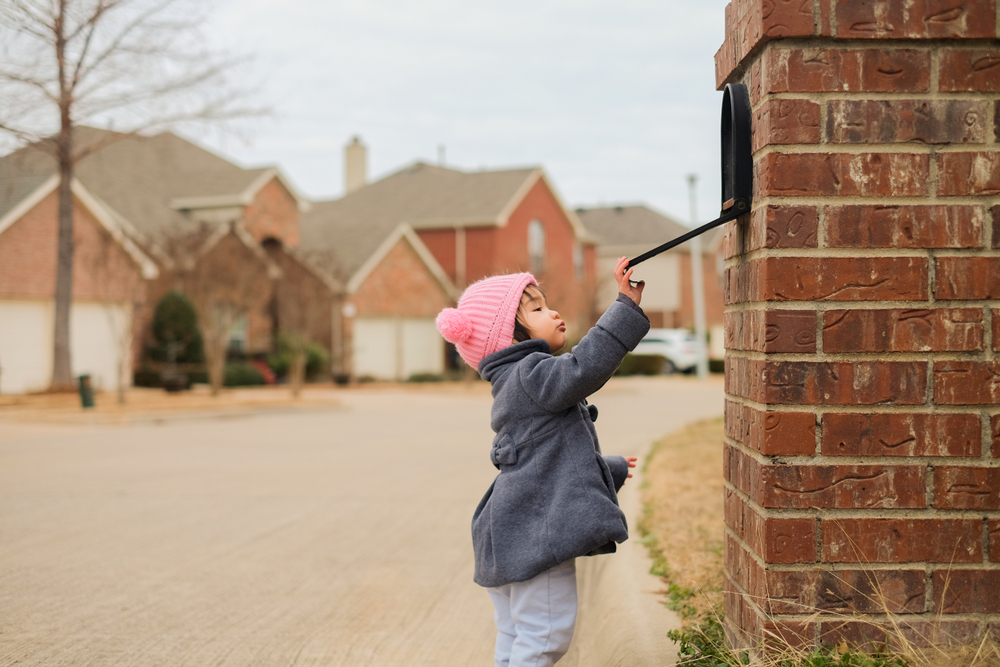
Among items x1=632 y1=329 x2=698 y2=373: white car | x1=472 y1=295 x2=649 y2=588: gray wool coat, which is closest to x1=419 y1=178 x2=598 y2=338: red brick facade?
x1=632 y1=329 x2=698 y2=373: white car

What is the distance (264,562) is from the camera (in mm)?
5621

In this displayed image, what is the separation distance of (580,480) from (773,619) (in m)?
0.64

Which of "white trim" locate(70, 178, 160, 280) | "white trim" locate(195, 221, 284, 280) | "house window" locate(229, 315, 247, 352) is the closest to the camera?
"white trim" locate(70, 178, 160, 280)

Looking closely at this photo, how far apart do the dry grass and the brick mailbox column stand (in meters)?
0.80

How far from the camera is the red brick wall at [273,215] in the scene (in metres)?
28.4

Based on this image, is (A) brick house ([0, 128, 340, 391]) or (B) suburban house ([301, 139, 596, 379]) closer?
(A) brick house ([0, 128, 340, 391])

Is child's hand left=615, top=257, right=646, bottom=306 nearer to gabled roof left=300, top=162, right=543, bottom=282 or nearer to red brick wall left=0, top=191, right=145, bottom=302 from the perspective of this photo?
red brick wall left=0, top=191, right=145, bottom=302

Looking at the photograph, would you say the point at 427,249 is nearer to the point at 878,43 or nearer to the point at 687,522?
the point at 687,522

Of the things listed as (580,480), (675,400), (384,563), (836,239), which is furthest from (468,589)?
(675,400)

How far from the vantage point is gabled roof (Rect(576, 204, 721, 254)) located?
4772 centimetres

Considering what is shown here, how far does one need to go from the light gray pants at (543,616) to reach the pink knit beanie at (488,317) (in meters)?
0.70

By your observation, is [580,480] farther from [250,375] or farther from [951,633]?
[250,375]

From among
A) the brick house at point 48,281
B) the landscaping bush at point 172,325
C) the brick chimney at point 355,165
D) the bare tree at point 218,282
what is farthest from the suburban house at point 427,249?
the brick house at point 48,281

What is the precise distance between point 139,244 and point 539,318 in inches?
861
